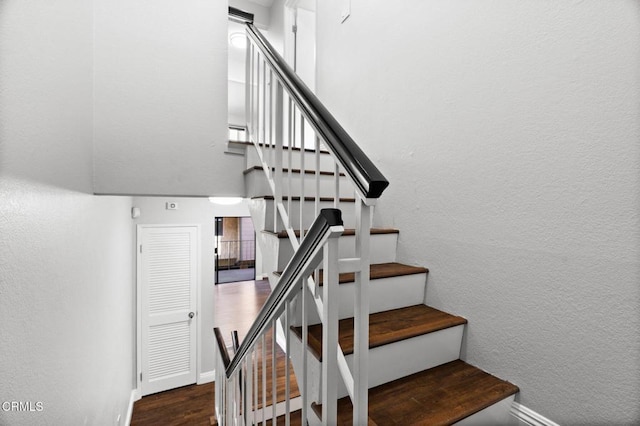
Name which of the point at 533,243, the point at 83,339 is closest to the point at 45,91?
the point at 83,339

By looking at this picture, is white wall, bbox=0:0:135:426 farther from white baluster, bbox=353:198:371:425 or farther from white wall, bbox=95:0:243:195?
white baluster, bbox=353:198:371:425

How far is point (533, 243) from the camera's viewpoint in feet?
4.17

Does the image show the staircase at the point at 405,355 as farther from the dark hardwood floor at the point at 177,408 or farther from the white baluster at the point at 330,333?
the dark hardwood floor at the point at 177,408

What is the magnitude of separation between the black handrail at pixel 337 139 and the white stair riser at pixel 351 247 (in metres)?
0.64

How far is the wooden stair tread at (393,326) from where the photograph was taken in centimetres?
127

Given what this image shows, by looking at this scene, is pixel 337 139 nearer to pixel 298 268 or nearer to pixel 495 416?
pixel 298 268

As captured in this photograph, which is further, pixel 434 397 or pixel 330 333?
pixel 434 397

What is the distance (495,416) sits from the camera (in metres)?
1.27

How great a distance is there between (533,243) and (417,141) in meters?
0.86

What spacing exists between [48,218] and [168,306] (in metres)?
3.61

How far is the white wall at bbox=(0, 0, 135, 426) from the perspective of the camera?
82 centimetres

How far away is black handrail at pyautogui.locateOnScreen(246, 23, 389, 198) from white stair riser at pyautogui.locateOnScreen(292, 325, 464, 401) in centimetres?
75

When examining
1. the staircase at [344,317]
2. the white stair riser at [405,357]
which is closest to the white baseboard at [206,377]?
the staircase at [344,317]

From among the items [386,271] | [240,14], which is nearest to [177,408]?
[386,271]
